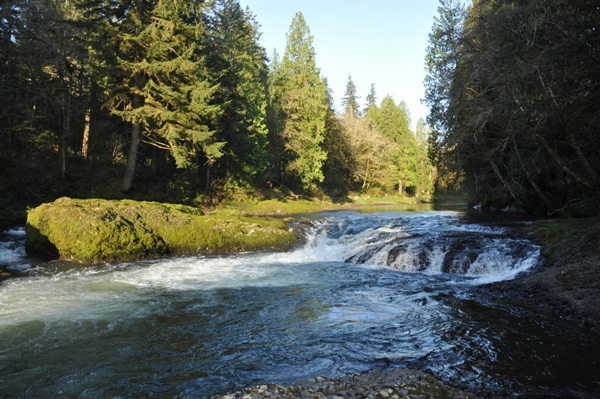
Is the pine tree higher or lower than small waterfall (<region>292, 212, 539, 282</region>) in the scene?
higher

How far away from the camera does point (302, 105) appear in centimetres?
3800

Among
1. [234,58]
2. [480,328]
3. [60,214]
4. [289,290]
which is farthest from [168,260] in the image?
[234,58]

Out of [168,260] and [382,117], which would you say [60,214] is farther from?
[382,117]

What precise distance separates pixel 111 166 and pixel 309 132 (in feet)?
64.3

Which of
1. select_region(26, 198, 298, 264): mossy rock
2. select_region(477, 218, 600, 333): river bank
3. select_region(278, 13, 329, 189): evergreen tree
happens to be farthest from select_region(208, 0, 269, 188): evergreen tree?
select_region(477, 218, 600, 333): river bank

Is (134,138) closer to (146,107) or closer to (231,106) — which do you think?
(146,107)

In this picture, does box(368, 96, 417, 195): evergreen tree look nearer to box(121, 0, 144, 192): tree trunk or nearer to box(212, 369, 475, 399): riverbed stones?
box(121, 0, 144, 192): tree trunk

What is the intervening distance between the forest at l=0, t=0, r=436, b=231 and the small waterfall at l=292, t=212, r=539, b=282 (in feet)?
33.4

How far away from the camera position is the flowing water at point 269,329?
16.0 ft

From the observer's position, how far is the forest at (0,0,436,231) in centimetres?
1933

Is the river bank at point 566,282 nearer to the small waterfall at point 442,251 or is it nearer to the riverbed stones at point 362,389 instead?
the small waterfall at point 442,251

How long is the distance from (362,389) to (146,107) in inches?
752

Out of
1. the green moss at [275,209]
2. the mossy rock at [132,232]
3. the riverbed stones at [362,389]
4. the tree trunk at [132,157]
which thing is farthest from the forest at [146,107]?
the riverbed stones at [362,389]

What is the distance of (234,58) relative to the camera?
3219 centimetres
